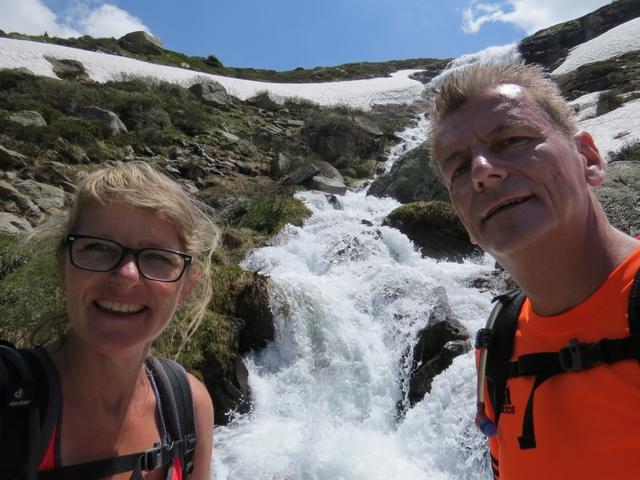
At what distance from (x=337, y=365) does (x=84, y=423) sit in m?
6.24

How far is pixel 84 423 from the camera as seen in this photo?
1577mm

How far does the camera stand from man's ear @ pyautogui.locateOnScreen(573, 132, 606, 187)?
1606 mm

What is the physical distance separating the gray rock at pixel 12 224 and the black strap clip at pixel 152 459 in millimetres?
7979

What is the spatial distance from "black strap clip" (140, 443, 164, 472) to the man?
1.26m

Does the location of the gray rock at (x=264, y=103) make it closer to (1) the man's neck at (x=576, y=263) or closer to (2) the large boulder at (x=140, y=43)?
(2) the large boulder at (x=140, y=43)

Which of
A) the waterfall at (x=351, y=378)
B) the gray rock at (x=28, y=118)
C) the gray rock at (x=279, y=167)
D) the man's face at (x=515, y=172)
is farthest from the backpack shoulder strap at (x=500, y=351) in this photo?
the gray rock at (x=279, y=167)

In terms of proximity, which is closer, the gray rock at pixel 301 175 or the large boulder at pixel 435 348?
the large boulder at pixel 435 348

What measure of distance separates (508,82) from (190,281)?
5.19 feet

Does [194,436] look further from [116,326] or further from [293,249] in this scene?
[293,249]

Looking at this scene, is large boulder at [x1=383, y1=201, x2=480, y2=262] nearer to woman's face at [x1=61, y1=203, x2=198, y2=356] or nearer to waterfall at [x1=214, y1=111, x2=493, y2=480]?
waterfall at [x1=214, y1=111, x2=493, y2=480]

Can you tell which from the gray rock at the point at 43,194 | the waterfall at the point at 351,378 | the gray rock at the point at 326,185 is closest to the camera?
the waterfall at the point at 351,378

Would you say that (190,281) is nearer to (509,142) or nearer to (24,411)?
(24,411)

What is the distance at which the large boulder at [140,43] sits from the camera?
40.2 meters

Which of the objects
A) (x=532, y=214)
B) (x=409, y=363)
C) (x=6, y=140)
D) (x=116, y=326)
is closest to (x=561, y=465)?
(x=532, y=214)
